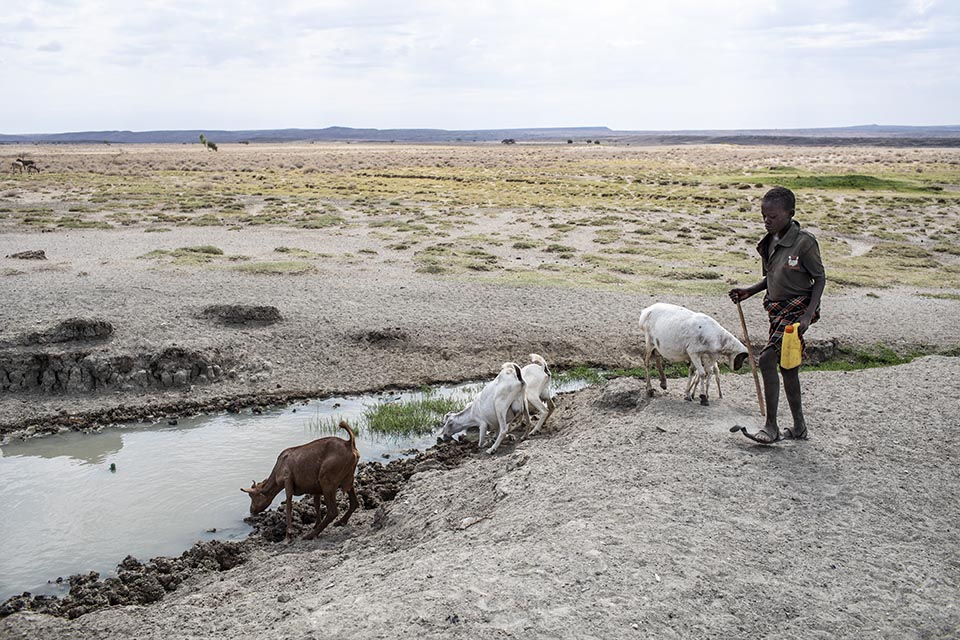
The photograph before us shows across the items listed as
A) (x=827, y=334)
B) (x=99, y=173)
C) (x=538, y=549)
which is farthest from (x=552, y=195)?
(x=538, y=549)

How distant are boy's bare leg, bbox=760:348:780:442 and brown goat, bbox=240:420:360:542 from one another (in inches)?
171

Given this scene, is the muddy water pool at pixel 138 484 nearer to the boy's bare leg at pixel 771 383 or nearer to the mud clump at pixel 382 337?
the mud clump at pixel 382 337

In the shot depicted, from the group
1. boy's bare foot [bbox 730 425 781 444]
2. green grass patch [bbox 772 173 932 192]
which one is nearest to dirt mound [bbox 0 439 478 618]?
boy's bare foot [bbox 730 425 781 444]

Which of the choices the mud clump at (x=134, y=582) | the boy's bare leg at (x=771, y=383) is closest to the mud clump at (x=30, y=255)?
the mud clump at (x=134, y=582)

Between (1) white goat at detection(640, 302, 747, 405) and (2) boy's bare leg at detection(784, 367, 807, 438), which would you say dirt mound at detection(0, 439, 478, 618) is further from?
(2) boy's bare leg at detection(784, 367, 807, 438)

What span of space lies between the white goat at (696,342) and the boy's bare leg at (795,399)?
4.27 feet

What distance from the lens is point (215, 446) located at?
11.1m

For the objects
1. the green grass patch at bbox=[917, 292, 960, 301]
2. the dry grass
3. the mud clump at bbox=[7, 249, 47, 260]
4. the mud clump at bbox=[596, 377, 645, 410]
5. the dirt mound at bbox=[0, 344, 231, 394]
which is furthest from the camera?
the dry grass

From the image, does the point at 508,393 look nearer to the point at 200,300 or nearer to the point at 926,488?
the point at 926,488

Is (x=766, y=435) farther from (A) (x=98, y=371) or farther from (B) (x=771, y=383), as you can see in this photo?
(A) (x=98, y=371)

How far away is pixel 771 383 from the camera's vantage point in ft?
27.4

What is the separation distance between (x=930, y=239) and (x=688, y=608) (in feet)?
102

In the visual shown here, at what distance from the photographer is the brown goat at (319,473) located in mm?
8117

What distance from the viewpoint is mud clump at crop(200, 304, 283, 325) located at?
49.7 feet
